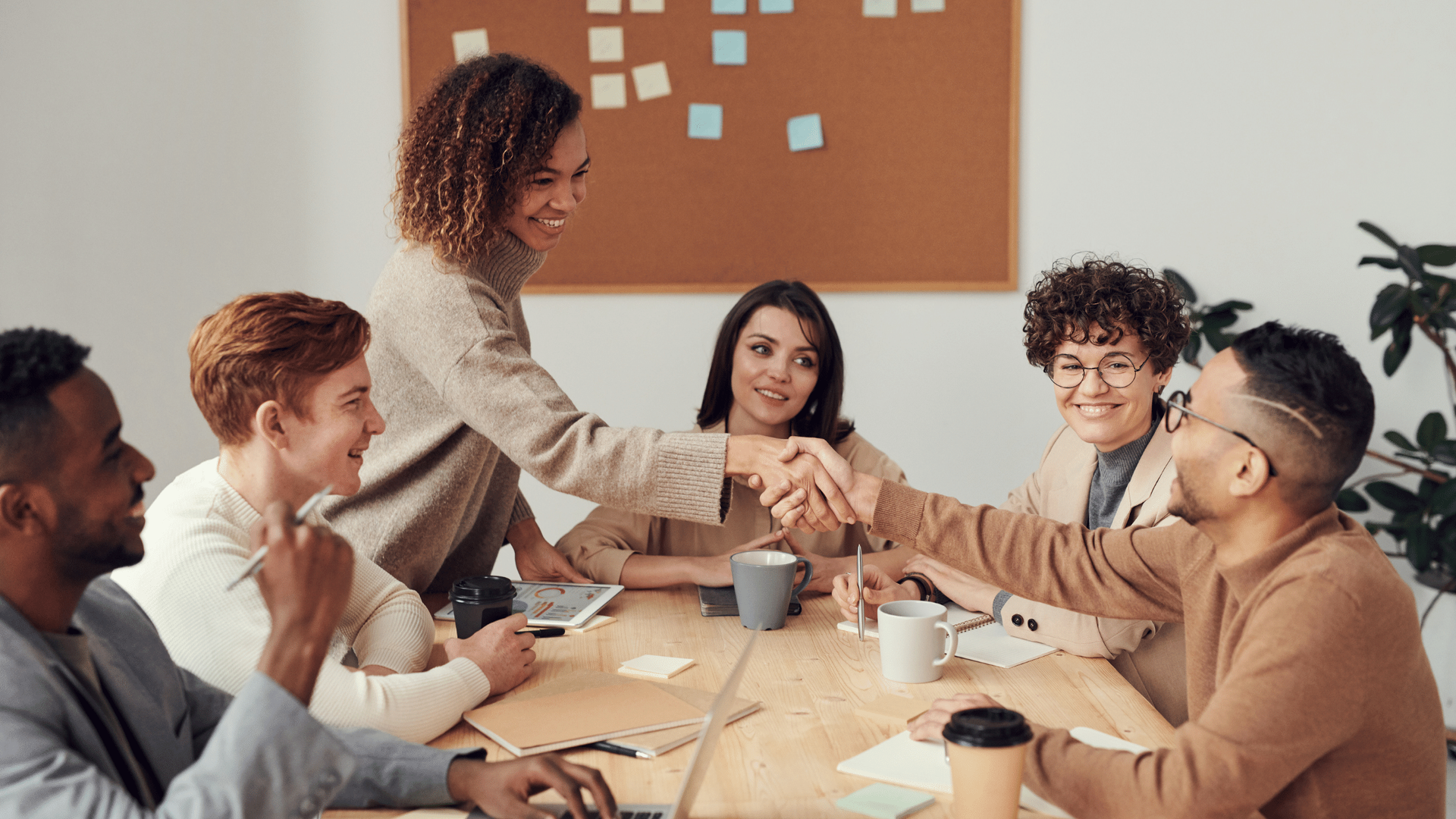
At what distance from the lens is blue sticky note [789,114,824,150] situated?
9.52 ft

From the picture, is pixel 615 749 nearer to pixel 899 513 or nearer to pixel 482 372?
pixel 899 513

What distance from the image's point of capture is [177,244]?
2.82m

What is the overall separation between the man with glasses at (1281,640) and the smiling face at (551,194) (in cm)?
103

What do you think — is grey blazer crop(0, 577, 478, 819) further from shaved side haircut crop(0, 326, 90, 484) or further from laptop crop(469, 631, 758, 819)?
laptop crop(469, 631, 758, 819)

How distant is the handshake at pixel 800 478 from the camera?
162 centimetres

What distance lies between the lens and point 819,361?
7.63ft

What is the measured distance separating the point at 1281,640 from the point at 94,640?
1.01 meters

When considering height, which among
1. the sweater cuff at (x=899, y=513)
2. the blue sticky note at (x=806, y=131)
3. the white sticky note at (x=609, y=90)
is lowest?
the sweater cuff at (x=899, y=513)

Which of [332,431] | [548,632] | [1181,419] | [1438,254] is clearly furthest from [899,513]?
[1438,254]

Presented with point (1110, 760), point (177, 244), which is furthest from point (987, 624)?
point (177, 244)

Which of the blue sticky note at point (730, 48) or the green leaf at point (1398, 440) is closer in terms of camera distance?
the green leaf at point (1398, 440)

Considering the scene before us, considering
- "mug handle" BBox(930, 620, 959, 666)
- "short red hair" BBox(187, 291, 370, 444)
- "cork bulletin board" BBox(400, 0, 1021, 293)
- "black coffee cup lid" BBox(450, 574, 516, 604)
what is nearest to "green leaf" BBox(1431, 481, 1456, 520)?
"cork bulletin board" BBox(400, 0, 1021, 293)

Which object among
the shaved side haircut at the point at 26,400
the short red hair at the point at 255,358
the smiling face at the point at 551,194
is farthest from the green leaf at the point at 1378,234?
the shaved side haircut at the point at 26,400

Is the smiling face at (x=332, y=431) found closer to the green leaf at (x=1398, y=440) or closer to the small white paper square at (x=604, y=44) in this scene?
the small white paper square at (x=604, y=44)
